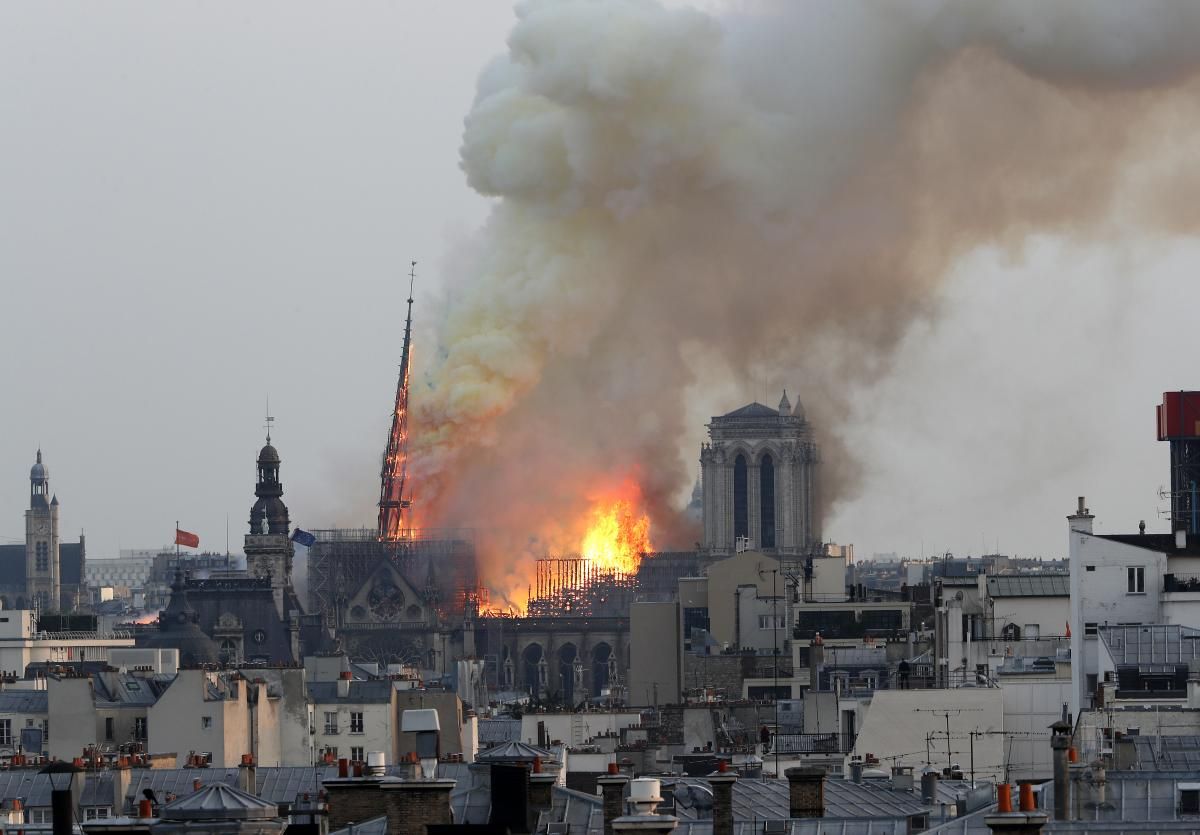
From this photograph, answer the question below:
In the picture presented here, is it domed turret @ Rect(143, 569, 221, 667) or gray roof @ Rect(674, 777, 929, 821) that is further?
domed turret @ Rect(143, 569, 221, 667)

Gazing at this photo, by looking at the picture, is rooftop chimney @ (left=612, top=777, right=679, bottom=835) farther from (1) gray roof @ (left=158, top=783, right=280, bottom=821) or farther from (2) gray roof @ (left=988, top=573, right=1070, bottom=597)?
(2) gray roof @ (left=988, top=573, right=1070, bottom=597)

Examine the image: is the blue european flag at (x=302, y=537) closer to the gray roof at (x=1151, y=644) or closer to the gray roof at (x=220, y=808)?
the gray roof at (x=1151, y=644)

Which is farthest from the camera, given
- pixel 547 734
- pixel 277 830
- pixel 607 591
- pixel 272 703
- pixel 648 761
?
pixel 607 591

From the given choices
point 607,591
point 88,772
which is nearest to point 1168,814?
point 88,772

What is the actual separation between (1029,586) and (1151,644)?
2442 centimetres

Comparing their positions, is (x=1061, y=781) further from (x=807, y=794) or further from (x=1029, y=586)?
(x=1029, y=586)

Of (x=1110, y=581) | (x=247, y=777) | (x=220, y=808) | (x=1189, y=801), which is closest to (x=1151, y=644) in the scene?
(x=1110, y=581)

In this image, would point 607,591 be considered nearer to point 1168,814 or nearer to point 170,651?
point 170,651

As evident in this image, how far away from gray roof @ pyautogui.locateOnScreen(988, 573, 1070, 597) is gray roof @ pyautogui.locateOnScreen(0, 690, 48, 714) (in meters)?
17.8

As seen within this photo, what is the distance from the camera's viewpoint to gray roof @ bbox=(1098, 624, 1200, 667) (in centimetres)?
5431

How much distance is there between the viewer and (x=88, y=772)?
173 feet

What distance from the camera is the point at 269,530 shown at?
192 meters

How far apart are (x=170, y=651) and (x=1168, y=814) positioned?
79049 millimetres

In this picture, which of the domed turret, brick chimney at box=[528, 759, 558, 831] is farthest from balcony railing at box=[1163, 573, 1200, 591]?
the domed turret
